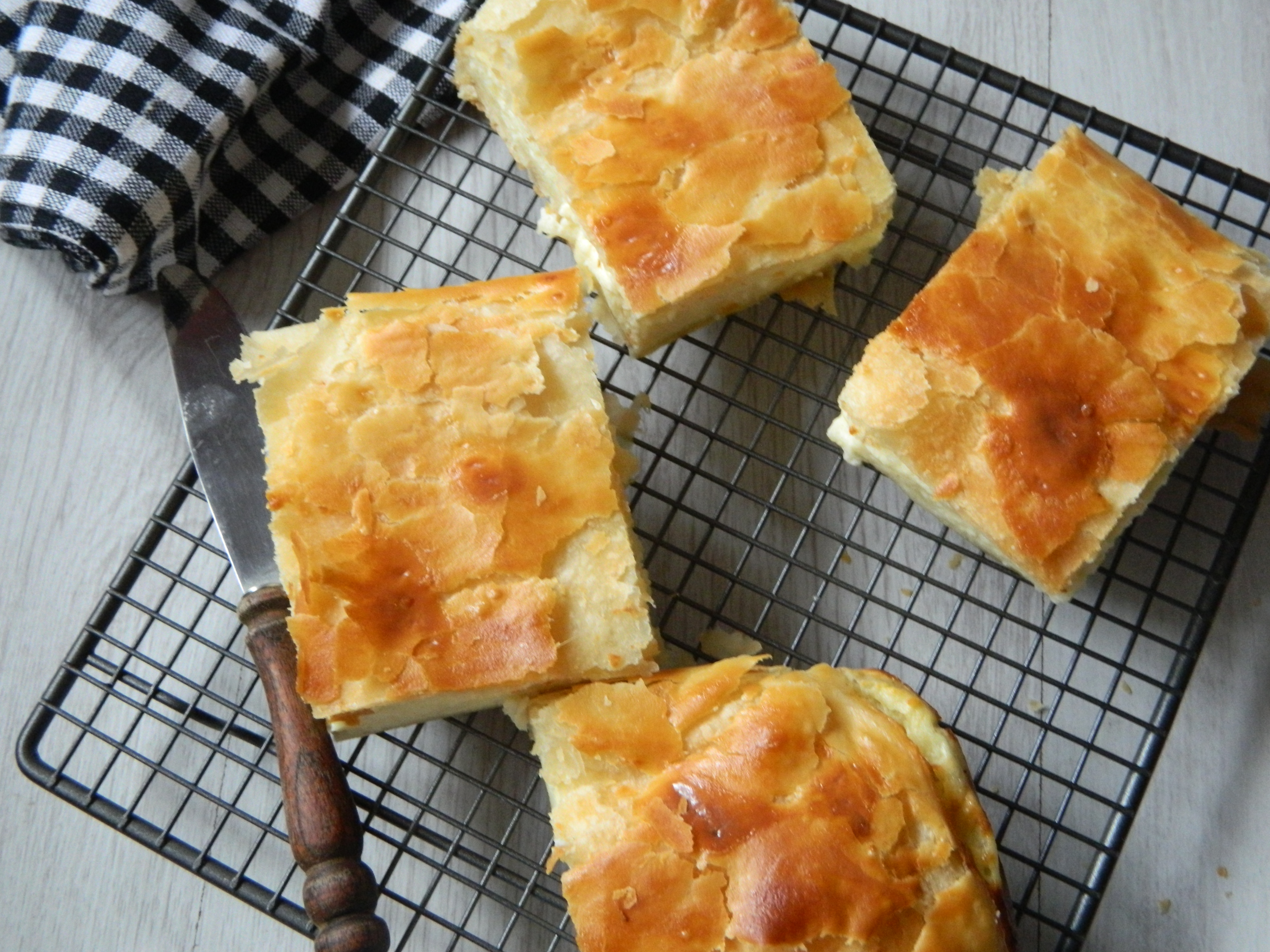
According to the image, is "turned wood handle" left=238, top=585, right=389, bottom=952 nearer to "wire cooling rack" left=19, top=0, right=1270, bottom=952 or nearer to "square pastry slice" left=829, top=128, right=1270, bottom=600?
"wire cooling rack" left=19, top=0, right=1270, bottom=952

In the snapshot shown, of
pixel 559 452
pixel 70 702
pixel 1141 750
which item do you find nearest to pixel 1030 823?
pixel 1141 750

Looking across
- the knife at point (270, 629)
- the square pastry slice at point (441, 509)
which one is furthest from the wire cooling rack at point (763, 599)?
the square pastry slice at point (441, 509)

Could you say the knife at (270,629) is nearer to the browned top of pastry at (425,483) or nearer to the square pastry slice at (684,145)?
the browned top of pastry at (425,483)

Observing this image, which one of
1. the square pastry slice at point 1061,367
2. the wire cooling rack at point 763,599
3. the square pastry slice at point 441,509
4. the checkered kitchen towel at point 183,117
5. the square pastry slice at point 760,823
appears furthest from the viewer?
the checkered kitchen towel at point 183,117

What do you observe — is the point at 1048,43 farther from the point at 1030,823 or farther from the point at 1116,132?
the point at 1030,823

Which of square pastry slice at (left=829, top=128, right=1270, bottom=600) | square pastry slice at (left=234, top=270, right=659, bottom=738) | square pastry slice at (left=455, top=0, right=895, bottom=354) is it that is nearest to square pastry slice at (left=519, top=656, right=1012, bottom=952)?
square pastry slice at (left=234, top=270, right=659, bottom=738)

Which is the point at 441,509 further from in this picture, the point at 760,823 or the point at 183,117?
the point at 183,117
